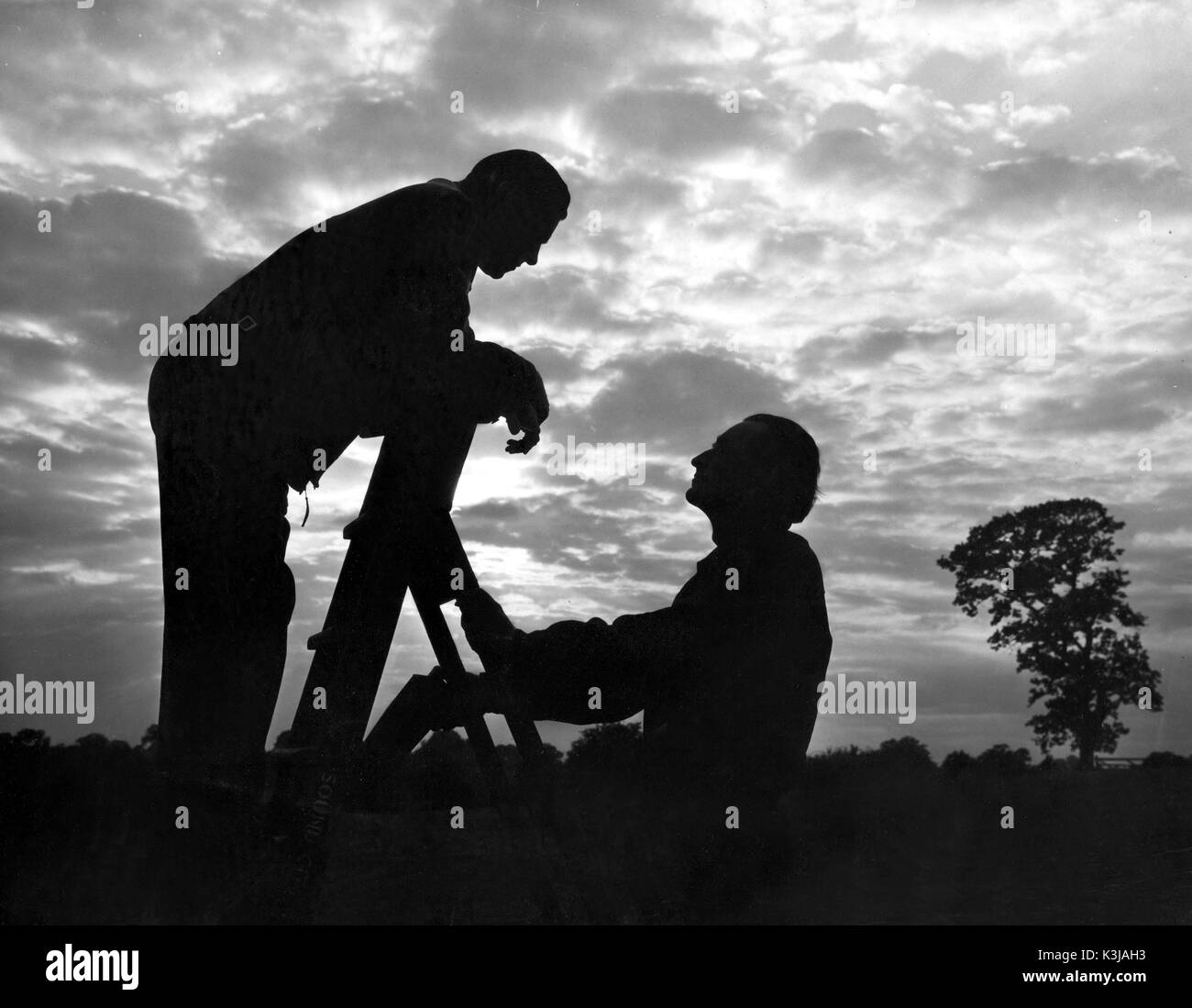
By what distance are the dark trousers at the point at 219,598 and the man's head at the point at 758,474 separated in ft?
6.81

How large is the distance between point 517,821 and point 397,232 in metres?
2.75

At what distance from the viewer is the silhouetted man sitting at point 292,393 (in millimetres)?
5402

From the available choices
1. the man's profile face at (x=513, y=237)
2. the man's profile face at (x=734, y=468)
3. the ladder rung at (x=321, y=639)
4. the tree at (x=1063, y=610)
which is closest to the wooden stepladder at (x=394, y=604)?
the ladder rung at (x=321, y=639)

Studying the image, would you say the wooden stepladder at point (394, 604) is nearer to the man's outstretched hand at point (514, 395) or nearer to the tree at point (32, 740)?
the man's outstretched hand at point (514, 395)

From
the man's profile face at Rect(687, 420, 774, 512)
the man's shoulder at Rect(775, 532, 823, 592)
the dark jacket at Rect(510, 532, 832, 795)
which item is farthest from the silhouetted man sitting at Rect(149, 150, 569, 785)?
the man's shoulder at Rect(775, 532, 823, 592)

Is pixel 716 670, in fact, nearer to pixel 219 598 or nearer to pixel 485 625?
pixel 485 625

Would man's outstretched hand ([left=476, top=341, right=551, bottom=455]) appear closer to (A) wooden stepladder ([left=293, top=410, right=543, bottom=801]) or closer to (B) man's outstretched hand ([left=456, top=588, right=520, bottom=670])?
(A) wooden stepladder ([left=293, top=410, right=543, bottom=801])

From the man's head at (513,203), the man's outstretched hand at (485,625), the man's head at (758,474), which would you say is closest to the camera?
the man's outstretched hand at (485,625)

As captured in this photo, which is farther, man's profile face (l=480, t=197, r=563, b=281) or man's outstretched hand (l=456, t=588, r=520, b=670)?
man's profile face (l=480, t=197, r=563, b=281)

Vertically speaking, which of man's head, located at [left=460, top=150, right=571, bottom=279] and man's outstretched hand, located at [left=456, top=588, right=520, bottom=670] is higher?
man's head, located at [left=460, top=150, right=571, bottom=279]

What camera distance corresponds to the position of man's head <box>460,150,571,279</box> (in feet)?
18.5

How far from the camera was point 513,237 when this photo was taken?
18.6ft

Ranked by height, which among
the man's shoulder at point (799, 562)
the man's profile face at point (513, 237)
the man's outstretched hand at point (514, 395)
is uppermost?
the man's profile face at point (513, 237)

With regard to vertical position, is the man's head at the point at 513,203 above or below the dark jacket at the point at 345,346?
above
